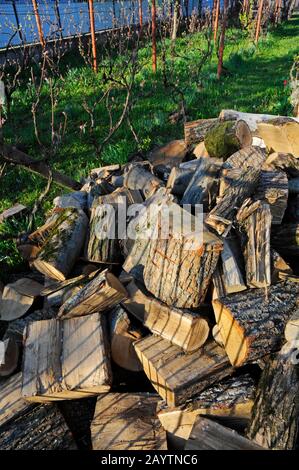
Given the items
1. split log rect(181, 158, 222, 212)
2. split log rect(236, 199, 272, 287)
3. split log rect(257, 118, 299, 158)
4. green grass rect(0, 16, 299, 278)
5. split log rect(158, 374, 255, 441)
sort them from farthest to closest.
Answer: green grass rect(0, 16, 299, 278)
split log rect(257, 118, 299, 158)
split log rect(181, 158, 222, 212)
split log rect(236, 199, 272, 287)
split log rect(158, 374, 255, 441)

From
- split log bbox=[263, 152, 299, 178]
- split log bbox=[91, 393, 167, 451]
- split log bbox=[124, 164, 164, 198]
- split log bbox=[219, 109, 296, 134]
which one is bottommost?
split log bbox=[91, 393, 167, 451]

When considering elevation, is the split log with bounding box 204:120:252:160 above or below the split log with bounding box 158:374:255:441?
above

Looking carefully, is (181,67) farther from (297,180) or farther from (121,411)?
(121,411)

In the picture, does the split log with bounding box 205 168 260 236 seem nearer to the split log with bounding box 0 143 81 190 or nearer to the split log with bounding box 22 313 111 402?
the split log with bounding box 22 313 111 402

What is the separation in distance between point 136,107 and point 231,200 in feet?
15.3

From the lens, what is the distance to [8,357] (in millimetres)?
2471

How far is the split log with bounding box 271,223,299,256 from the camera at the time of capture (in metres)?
2.74

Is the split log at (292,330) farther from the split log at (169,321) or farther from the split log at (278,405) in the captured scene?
the split log at (169,321)

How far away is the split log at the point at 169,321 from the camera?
2.22 metres

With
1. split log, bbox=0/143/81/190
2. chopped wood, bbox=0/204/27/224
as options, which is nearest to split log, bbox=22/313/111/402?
split log, bbox=0/143/81/190

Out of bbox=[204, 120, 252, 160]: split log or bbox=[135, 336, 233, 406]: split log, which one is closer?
bbox=[135, 336, 233, 406]: split log

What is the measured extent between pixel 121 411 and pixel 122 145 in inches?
149
